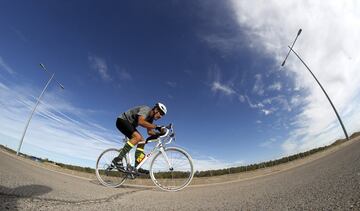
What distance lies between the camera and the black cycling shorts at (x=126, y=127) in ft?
20.3

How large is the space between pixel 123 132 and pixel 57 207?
3.40m

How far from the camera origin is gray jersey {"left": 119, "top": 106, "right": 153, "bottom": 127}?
5994 millimetres

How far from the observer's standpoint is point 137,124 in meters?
6.29

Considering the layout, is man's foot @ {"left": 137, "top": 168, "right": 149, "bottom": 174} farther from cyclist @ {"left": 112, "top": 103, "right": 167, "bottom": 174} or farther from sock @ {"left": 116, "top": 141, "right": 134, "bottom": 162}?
sock @ {"left": 116, "top": 141, "right": 134, "bottom": 162}

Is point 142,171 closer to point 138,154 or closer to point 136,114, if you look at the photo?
point 138,154

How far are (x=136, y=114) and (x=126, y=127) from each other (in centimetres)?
46

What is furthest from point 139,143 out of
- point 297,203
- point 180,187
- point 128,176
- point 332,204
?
point 332,204

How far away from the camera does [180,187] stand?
5.91m

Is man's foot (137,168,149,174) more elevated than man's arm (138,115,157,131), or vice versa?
man's arm (138,115,157,131)

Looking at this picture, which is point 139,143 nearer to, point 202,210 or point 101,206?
point 101,206

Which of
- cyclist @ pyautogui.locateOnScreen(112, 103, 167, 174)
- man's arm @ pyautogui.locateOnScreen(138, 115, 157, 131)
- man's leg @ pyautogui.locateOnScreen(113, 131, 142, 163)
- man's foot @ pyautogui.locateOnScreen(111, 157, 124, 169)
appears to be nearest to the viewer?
man's arm @ pyautogui.locateOnScreen(138, 115, 157, 131)

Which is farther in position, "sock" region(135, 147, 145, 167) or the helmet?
"sock" region(135, 147, 145, 167)

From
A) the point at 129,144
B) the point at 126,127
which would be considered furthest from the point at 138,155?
the point at 126,127

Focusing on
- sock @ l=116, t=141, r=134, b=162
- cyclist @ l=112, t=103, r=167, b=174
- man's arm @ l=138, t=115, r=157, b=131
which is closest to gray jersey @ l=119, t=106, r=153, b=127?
cyclist @ l=112, t=103, r=167, b=174
